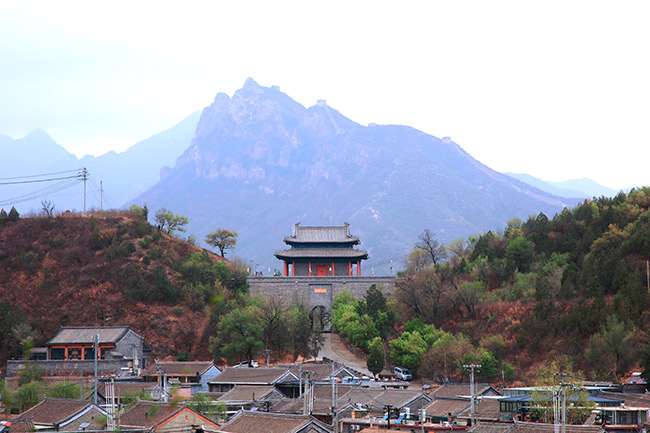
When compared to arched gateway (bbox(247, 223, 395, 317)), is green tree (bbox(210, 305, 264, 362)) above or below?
below

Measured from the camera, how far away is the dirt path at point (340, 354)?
223 ft

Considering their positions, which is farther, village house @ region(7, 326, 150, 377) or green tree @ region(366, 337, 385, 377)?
village house @ region(7, 326, 150, 377)

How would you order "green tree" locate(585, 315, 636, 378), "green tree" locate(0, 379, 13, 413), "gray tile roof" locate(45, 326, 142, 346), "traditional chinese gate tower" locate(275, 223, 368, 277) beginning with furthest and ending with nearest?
"traditional chinese gate tower" locate(275, 223, 368, 277) < "gray tile roof" locate(45, 326, 142, 346) < "green tree" locate(585, 315, 636, 378) < "green tree" locate(0, 379, 13, 413)

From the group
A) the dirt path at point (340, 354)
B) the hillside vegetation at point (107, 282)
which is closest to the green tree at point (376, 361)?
the dirt path at point (340, 354)

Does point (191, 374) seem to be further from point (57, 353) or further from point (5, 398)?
point (5, 398)

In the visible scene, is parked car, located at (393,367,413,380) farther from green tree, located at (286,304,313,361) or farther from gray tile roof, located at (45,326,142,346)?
gray tile roof, located at (45,326,142,346)

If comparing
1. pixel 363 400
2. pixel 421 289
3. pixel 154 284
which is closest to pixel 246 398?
pixel 363 400

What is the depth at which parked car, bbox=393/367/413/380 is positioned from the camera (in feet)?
201

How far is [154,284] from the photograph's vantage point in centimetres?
7900

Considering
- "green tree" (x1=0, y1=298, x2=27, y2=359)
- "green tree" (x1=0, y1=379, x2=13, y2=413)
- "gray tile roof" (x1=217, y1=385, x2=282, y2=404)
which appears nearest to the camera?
"green tree" (x1=0, y1=379, x2=13, y2=413)

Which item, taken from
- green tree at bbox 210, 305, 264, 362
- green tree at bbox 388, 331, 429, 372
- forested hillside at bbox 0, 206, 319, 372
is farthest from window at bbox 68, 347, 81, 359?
green tree at bbox 388, 331, 429, 372

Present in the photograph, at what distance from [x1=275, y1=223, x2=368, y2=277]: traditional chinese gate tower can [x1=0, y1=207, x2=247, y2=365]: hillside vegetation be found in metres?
6.24

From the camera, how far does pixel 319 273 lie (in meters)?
86.9

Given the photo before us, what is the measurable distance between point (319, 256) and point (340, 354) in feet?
54.9
